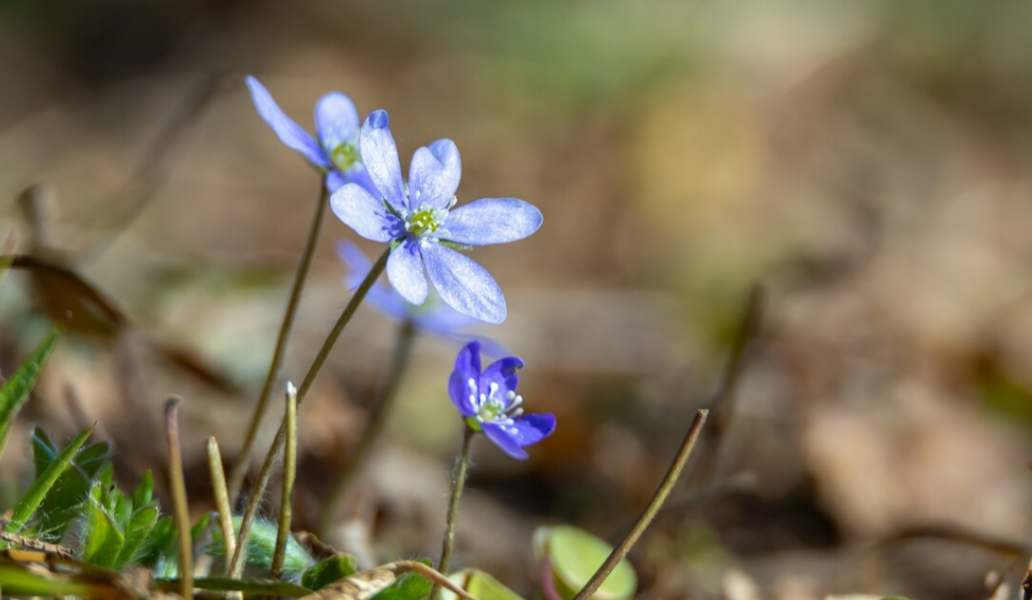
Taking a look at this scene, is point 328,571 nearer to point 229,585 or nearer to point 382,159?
point 229,585

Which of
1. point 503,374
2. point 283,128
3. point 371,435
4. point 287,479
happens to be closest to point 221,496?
point 287,479

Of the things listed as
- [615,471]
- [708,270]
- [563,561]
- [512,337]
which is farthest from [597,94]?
[563,561]

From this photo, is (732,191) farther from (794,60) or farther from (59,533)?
(59,533)

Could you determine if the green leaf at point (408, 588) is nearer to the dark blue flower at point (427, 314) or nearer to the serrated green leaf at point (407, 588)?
the serrated green leaf at point (407, 588)

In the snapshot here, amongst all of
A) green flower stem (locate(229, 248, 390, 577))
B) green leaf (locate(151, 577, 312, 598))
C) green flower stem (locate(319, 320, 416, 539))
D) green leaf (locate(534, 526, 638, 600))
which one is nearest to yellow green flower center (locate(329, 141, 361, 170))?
green flower stem (locate(229, 248, 390, 577))

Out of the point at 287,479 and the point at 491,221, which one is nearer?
the point at 287,479

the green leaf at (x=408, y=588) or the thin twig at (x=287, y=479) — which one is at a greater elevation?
the thin twig at (x=287, y=479)

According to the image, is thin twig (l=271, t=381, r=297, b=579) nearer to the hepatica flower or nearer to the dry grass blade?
the dry grass blade

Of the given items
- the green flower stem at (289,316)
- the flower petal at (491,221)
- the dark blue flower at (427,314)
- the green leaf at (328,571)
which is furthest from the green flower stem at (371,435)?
the flower petal at (491,221)
